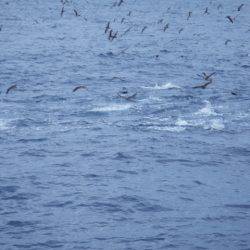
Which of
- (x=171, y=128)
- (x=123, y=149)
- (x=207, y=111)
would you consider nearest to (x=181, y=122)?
(x=171, y=128)

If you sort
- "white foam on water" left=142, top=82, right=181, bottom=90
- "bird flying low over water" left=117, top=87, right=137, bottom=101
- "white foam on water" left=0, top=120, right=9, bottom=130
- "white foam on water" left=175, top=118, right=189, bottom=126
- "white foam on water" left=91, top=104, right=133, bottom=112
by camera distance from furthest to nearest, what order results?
1. "white foam on water" left=142, top=82, right=181, bottom=90
2. "bird flying low over water" left=117, top=87, right=137, bottom=101
3. "white foam on water" left=91, top=104, right=133, bottom=112
4. "white foam on water" left=175, top=118, right=189, bottom=126
5. "white foam on water" left=0, top=120, right=9, bottom=130

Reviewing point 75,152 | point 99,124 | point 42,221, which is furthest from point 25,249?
point 99,124

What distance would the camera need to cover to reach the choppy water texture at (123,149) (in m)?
15.2

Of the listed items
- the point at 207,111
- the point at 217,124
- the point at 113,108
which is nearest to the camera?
the point at 217,124

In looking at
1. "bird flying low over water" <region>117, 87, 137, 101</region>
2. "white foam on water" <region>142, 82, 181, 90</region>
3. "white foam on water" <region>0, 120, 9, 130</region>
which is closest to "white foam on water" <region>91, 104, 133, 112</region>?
"bird flying low over water" <region>117, 87, 137, 101</region>

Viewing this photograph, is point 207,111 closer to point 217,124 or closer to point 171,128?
point 217,124

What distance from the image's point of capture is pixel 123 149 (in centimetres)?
2103

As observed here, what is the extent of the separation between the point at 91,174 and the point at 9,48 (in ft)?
82.1

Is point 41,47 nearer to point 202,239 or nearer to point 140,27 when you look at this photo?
point 140,27

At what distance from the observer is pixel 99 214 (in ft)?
52.7

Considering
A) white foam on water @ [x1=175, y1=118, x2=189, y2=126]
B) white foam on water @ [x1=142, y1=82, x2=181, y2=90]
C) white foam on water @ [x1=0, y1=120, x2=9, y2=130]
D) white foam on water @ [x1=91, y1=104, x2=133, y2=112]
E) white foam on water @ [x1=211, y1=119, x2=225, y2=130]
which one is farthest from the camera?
white foam on water @ [x1=142, y1=82, x2=181, y2=90]

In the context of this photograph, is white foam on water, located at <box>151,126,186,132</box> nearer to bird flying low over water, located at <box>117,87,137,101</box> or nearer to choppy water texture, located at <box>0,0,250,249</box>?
choppy water texture, located at <box>0,0,250,249</box>

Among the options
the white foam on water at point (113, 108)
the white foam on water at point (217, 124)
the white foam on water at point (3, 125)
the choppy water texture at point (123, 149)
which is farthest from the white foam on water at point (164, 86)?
the white foam on water at point (3, 125)

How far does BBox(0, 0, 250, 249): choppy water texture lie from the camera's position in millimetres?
15219
